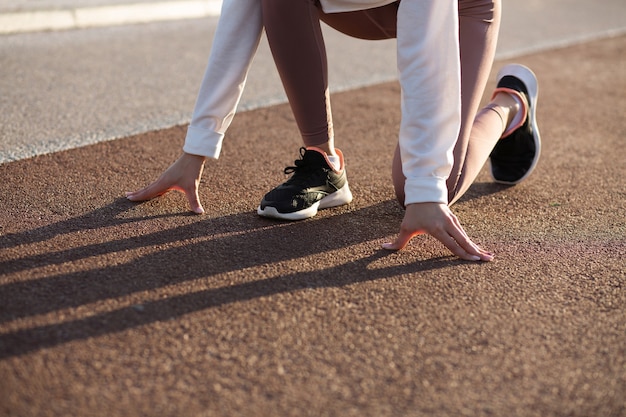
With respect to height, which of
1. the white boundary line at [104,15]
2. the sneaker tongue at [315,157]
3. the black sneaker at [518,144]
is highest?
the white boundary line at [104,15]

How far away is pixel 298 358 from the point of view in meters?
1.76

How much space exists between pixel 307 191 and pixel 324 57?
1.41 ft

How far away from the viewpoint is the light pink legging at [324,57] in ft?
8.08

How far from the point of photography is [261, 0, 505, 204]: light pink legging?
2463 mm

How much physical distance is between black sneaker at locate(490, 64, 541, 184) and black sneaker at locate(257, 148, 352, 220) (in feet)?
2.22

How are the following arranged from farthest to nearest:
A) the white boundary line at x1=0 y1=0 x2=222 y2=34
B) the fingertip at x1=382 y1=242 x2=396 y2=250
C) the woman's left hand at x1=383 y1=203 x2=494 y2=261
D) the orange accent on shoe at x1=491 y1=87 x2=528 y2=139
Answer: the white boundary line at x1=0 y1=0 x2=222 y2=34 < the orange accent on shoe at x1=491 y1=87 x2=528 y2=139 < the fingertip at x1=382 y1=242 x2=396 y2=250 < the woman's left hand at x1=383 y1=203 x2=494 y2=261

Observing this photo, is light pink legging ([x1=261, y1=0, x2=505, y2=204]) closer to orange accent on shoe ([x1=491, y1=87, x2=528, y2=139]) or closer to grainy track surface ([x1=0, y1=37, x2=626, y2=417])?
grainy track surface ([x1=0, y1=37, x2=626, y2=417])

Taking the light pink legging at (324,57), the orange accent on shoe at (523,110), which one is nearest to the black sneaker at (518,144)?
the orange accent on shoe at (523,110)

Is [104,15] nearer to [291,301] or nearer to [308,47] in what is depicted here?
[308,47]

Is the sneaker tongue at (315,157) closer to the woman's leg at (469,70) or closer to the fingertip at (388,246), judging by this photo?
the woman's leg at (469,70)

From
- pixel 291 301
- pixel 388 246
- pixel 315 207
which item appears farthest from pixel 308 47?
pixel 291 301

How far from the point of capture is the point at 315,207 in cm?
258

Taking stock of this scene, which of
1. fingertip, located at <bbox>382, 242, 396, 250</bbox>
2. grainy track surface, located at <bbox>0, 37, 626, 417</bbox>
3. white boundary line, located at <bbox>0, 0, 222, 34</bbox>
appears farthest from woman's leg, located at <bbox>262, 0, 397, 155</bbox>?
white boundary line, located at <bbox>0, 0, 222, 34</bbox>

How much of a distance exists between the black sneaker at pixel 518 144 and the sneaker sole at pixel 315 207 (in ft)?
2.09
